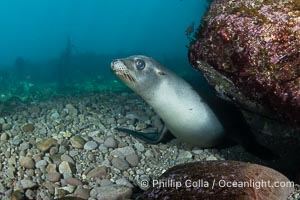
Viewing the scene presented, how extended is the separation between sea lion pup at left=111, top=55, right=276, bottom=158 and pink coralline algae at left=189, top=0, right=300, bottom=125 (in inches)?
40.7

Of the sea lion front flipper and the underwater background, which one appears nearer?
the underwater background

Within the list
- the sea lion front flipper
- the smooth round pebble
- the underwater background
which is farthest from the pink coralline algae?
the smooth round pebble

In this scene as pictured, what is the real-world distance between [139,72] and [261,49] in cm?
169

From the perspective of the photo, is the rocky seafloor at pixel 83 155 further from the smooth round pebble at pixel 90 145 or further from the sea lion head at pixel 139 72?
the sea lion head at pixel 139 72

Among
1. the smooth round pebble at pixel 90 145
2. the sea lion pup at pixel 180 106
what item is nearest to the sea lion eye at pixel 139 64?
the sea lion pup at pixel 180 106

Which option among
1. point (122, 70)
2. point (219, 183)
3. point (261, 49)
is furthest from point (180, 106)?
point (219, 183)

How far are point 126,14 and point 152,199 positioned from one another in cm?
14683

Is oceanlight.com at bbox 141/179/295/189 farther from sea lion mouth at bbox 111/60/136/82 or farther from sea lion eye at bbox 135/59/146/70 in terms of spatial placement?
sea lion eye at bbox 135/59/146/70

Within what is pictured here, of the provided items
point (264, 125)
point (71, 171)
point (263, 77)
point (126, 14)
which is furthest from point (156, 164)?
point (126, 14)

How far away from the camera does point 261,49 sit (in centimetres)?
312

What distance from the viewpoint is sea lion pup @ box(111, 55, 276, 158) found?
4383 millimetres

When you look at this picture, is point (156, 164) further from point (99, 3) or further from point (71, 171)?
point (99, 3)

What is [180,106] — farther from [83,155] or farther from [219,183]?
[219,183]

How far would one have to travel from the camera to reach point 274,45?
3.08m
